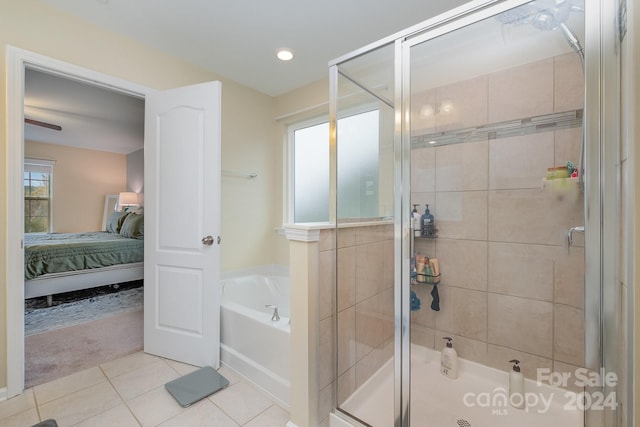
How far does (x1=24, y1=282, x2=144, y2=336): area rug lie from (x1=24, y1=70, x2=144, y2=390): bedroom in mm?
11

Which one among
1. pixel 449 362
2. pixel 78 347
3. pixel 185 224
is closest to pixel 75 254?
pixel 78 347

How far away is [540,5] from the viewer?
1.19 m

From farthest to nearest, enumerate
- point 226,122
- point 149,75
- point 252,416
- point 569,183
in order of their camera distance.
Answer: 1. point 226,122
2. point 149,75
3. point 252,416
4. point 569,183

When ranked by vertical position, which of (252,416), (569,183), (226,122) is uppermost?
(226,122)

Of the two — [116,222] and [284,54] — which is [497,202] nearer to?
[284,54]

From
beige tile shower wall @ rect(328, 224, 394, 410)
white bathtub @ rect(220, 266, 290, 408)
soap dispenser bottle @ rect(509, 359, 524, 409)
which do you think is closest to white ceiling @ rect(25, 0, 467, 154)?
beige tile shower wall @ rect(328, 224, 394, 410)

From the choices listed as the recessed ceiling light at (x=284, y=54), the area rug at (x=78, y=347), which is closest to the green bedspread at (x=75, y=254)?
the area rug at (x=78, y=347)

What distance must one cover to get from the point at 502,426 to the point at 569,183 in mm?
1283


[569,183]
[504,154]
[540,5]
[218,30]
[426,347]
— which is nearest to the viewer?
[540,5]

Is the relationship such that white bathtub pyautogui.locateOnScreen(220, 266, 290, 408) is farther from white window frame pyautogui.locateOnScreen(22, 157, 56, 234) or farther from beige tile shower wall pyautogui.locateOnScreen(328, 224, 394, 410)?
white window frame pyautogui.locateOnScreen(22, 157, 56, 234)

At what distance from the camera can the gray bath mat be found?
1.61 metres

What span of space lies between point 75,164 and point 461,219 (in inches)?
288

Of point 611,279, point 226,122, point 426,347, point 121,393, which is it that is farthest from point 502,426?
point 226,122

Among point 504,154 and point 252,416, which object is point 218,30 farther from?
point 252,416
